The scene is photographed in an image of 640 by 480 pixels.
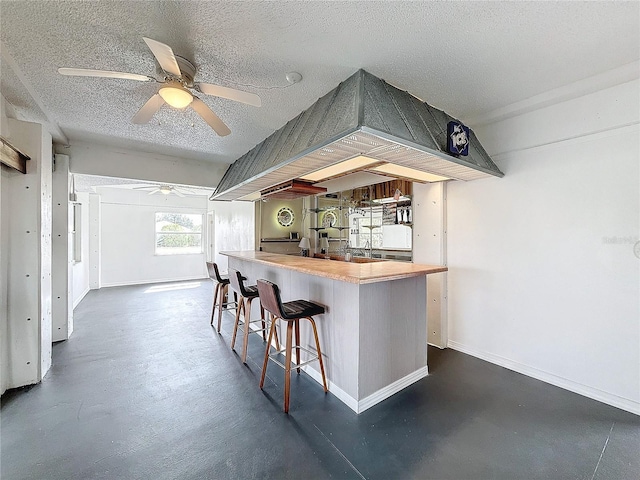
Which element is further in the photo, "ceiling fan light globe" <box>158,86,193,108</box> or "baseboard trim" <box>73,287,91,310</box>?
"baseboard trim" <box>73,287,91,310</box>

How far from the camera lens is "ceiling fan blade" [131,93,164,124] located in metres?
2.02

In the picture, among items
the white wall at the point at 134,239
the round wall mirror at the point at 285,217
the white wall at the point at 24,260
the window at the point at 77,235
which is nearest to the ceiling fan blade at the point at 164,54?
the white wall at the point at 24,260

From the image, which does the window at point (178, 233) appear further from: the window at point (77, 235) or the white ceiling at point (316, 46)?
the white ceiling at point (316, 46)

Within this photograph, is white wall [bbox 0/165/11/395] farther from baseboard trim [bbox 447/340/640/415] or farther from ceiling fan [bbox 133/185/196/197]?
baseboard trim [bbox 447/340/640/415]

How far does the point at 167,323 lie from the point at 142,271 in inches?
172

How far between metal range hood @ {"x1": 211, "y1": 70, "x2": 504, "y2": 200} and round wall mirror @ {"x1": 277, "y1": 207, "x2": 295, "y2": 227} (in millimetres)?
3042

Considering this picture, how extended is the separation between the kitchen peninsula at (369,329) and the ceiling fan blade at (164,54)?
1.74 m

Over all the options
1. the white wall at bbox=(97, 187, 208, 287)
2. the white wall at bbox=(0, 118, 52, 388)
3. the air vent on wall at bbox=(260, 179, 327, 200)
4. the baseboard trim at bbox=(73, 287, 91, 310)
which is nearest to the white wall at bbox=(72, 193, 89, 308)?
the baseboard trim at bbox=(73, 287, 91, 310)

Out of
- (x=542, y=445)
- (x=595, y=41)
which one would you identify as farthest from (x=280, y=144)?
(x=542, y=445)

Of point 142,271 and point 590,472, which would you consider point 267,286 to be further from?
point 142,271

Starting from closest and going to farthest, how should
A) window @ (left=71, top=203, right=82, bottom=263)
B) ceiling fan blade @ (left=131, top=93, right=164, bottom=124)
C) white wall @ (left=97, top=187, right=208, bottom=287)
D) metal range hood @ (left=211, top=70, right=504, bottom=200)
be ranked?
1. metal range hood @ (left=211, top=70, right=504, bottom=200)
2. ceiling fan blade @ (left=131, top=93, right=164, bottom=124)
3. window @ (left=71, top=203, right=82, bottom=263)
4. white wall @ (left=97, top=187, right=208, bottom=287)

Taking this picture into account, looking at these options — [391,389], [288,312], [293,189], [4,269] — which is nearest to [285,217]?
[293,189]

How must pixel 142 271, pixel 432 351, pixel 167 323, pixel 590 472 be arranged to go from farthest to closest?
pixel 142 271, pixel 167 323, pixel 432 351, pixel 590 472

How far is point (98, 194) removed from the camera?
22.7 feet
